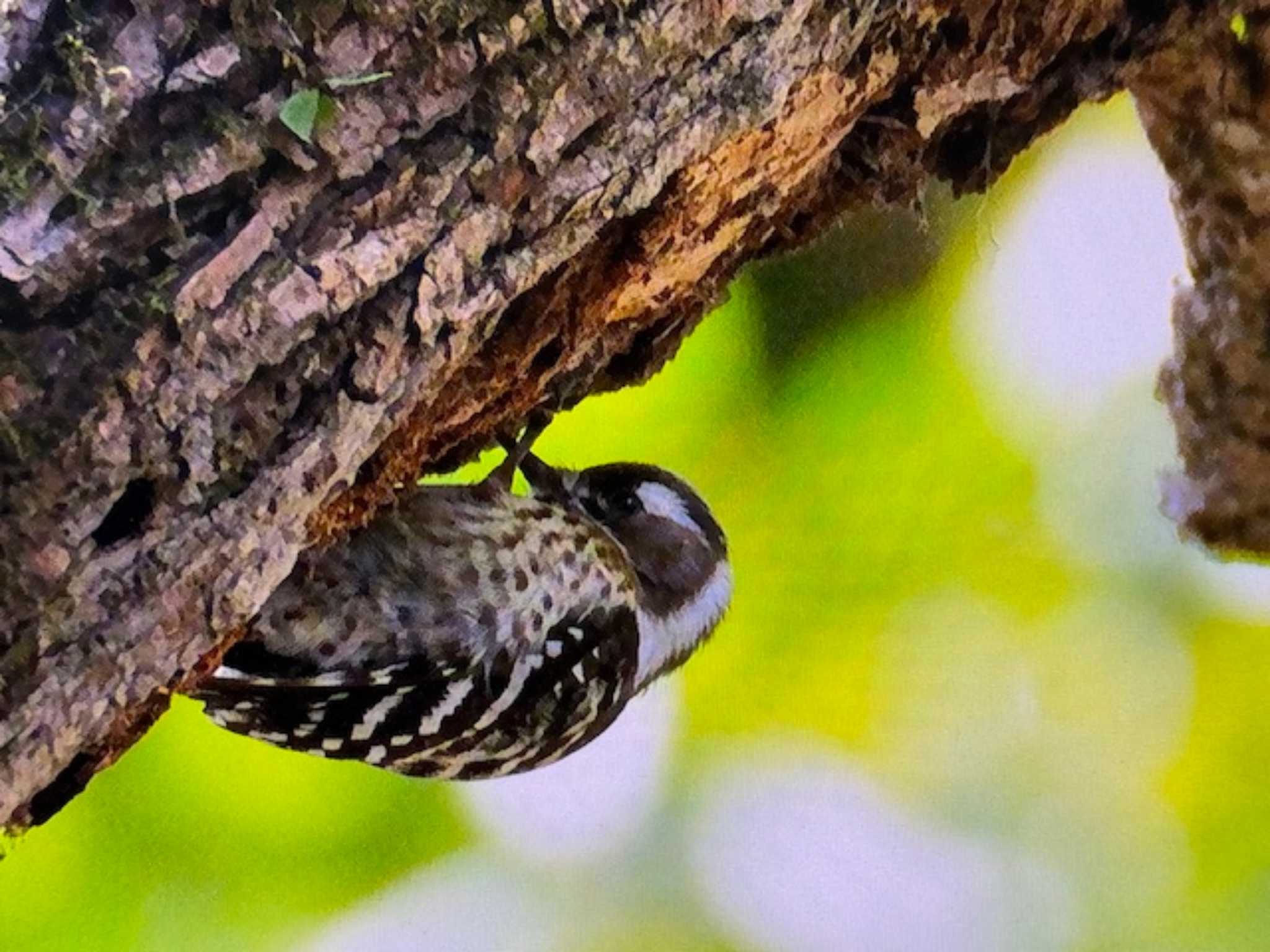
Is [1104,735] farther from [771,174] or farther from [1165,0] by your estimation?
[771,174]

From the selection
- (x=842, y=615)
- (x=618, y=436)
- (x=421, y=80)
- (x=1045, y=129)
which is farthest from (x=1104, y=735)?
(x=421, y=80)

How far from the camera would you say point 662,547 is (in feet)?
6.67

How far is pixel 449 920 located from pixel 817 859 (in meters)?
0.85

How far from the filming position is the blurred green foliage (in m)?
2.34

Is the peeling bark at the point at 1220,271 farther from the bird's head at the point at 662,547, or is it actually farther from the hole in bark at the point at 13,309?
the hole in bark at the point at 13,309

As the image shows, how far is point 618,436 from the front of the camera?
2.29 m

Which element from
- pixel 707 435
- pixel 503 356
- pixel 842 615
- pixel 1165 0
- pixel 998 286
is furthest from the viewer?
pixel 842 615

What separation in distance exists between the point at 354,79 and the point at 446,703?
84 centimetres

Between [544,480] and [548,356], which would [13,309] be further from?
[544,480]

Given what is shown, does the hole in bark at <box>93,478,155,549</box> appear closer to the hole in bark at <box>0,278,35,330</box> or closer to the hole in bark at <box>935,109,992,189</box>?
the hole in bark at <box>0,278,35,330</box>

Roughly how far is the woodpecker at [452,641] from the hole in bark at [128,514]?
37cm

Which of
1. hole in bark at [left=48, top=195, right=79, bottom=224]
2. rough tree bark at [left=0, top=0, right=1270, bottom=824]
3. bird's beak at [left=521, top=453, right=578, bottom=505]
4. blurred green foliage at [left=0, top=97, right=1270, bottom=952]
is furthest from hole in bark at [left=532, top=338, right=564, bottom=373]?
blurred green foliage at [left=0, top=97, right=1270, bottom=952]

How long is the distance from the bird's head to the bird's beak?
2cm

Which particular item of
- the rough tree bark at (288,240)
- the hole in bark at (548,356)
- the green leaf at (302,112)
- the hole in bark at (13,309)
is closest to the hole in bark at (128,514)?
the rough tree bark at (288,240)
